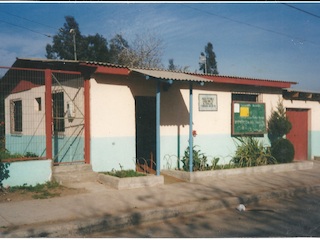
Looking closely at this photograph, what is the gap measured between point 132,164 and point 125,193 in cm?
204

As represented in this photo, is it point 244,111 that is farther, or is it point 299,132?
point 299,132

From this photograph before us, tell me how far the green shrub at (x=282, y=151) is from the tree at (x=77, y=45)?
3134cm

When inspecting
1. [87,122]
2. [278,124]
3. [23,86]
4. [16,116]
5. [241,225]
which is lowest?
[241,225]

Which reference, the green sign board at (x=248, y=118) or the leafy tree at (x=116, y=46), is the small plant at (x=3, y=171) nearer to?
the green sign board at (x=248, y=118)

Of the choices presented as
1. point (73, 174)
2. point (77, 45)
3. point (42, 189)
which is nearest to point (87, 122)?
point (73, 174)

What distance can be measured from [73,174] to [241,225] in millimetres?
4348

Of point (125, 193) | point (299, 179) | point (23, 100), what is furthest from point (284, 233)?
point (23, 100)

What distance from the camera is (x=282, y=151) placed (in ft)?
39.3

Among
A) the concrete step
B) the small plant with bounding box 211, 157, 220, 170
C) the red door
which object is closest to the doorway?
the small plant with bounding box 211, 157, 220, 170

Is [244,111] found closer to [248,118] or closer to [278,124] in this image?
[248,118]

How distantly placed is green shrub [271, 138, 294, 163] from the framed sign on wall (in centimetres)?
Result: 271

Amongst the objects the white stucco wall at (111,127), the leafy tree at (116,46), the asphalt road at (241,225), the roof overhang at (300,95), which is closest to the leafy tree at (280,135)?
the roof overhang at (300,95)

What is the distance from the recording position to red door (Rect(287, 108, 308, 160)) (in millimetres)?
14193

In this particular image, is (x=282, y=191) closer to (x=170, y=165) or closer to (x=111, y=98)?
(x=170, y=165)
